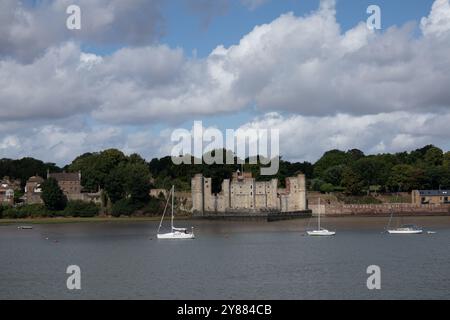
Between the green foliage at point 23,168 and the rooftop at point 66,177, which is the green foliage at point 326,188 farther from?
the green foliage at point 23,168

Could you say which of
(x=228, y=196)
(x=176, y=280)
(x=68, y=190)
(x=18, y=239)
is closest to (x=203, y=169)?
(x=228, y=196)

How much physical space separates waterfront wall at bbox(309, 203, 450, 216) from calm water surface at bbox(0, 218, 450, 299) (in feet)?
132

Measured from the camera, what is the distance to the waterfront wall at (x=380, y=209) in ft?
345

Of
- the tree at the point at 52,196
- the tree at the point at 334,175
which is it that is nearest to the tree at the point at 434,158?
the tree at the point at 334,175

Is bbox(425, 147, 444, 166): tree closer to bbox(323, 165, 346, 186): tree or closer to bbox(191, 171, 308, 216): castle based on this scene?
bbox(323, 165, 346, 186): tree

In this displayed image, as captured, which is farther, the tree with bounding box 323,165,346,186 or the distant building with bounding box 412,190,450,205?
the tree with bounding box 323,165,346,186

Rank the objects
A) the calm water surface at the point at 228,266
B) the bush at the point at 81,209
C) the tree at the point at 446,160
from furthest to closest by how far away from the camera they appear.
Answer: the tree at the point at 446,160 → the bush at the point at 81,209 → the calm water surface at the point at 228,266

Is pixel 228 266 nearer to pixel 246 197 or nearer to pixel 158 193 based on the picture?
pixel 246 197

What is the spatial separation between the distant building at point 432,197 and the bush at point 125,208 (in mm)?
39109

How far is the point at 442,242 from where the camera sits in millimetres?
56125

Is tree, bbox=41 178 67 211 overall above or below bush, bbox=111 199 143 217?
above

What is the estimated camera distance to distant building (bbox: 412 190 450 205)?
107 meters

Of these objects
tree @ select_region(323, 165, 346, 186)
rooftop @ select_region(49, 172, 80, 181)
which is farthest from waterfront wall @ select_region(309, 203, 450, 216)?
rooftop @ select_region(49, 172, 80, 181)
